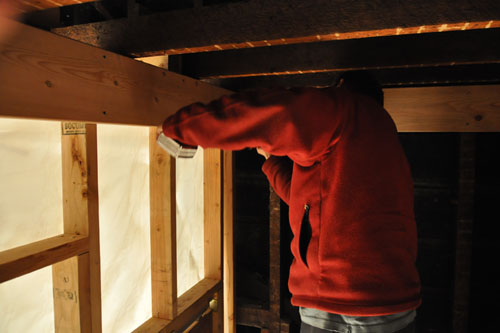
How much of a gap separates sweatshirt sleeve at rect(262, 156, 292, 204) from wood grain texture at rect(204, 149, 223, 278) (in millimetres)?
1031

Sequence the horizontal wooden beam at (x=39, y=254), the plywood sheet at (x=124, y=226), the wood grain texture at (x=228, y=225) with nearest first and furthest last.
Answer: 1. the horizontal wooden beam at (x=39, y=254)
2. the plywood sheet at (x=124, y=226)
3. the wood grain texture at (x=228, y=225)

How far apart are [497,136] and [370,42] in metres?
1.85

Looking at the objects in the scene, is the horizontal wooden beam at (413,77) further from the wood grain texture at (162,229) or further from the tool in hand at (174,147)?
the tool in hand at (174,147)

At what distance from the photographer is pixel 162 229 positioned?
184 centimetres

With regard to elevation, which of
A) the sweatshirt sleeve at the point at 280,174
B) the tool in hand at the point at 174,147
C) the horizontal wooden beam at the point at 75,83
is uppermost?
the horizontal wooden beam at the point at 75,83

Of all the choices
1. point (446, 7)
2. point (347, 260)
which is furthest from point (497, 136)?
point (347, 260)

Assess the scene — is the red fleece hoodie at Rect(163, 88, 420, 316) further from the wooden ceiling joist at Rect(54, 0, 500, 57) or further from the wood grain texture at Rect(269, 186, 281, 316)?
the wood grain texture at Rect(269, 186, 281, 316)

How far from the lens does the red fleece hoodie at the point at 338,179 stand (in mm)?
961

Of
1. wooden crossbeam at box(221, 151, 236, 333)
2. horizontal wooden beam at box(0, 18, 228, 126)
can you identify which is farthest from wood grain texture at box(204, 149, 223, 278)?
horizontal wooden beam at box(0, 18, 228, 126)

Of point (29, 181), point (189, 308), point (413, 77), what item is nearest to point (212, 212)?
point (189, 308)

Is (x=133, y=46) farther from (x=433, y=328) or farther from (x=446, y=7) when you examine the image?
(x=433, y=328)

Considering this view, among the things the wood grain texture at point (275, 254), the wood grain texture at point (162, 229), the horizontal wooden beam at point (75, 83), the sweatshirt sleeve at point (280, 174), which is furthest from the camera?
the wood grain texture at point (275, 254)

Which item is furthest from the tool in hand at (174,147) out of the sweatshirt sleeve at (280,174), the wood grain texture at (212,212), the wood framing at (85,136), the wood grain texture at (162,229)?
the wood grain texture at (212,212)

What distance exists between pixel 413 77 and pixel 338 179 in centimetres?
137
